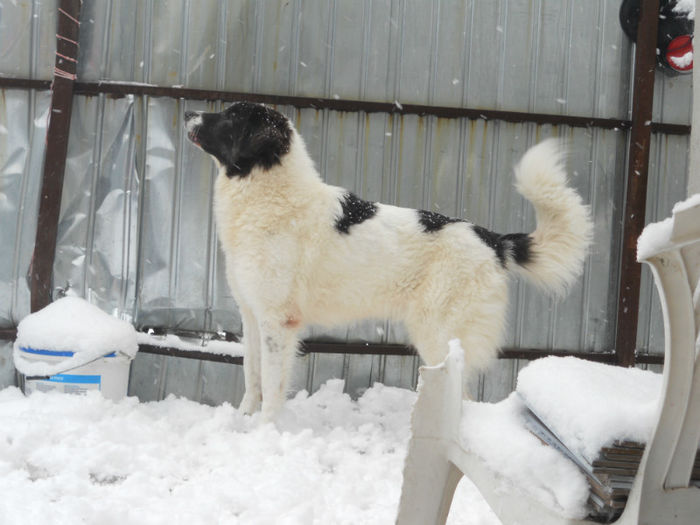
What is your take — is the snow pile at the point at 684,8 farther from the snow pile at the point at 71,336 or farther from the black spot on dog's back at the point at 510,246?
the snow pile at the point at 71,336

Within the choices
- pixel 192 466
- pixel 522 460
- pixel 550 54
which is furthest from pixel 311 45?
pixel 522 460

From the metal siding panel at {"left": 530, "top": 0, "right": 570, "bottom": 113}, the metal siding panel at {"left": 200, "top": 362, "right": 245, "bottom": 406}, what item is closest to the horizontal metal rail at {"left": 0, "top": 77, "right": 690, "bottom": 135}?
the metal siding panel at {"left": 530, "top": 0, "right": 570, "bottom": 113}

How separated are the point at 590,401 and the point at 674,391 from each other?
Answer: 0.63 ft

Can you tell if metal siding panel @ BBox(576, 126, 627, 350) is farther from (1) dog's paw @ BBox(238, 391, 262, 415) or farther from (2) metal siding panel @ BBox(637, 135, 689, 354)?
(1) dog's paw @ BBox(238, 391, 262, 415)

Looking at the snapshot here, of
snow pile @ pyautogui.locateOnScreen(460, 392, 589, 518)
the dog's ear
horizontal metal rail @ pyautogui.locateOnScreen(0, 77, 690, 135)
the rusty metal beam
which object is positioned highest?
horizontal metal rail @ pyautogui.locateOnScreen(0, 77, 690, 135)

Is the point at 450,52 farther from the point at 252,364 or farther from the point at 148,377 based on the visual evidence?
the point at 148,377

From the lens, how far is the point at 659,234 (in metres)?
0.75

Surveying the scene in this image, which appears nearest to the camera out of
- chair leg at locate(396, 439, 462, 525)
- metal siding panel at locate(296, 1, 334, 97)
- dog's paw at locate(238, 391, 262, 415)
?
chair leg at locate(396, 439, 462, 525)

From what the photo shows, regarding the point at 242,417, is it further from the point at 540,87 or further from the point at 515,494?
the point at 540,87

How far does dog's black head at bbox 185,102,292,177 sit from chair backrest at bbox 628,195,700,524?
2.59 meters

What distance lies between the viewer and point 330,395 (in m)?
3.83

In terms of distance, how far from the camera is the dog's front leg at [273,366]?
315cm

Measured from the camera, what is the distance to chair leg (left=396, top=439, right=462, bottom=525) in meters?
1.33

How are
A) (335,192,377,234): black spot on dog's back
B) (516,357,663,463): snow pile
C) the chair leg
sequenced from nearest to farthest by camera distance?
1. (516,357,663,463): snow pile
2. the chair leg
3. (335,192,377,234): black spot on dog's back
